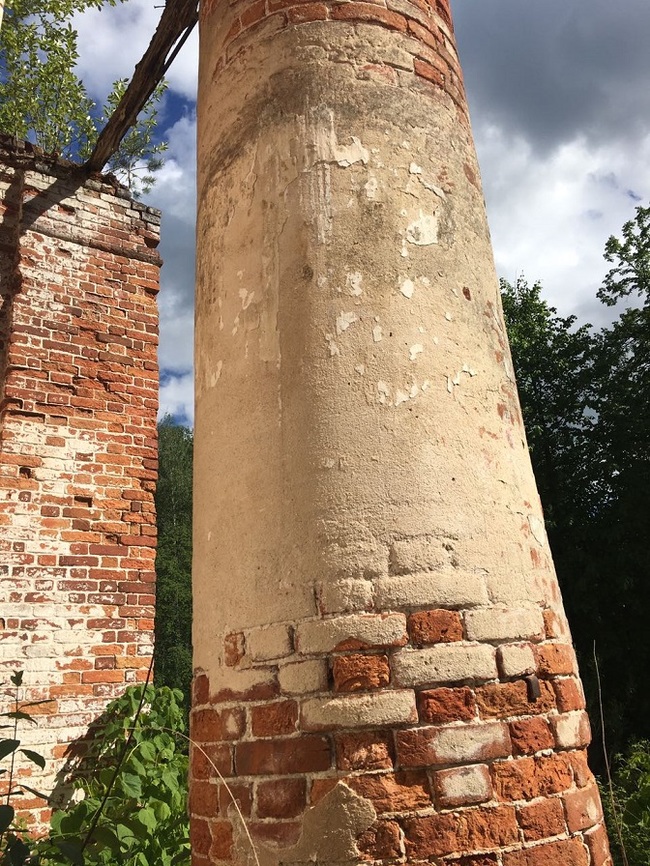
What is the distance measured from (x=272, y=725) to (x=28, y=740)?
310 cm

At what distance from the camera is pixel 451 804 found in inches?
63.8

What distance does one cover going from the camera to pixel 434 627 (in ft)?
5.76

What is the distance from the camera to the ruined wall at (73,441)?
441 centimetres

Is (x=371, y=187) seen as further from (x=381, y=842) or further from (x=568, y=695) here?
(x=381, y=842)

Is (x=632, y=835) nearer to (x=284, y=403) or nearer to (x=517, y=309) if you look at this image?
(x=284, y=403)

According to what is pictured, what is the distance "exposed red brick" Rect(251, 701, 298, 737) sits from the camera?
174 cm

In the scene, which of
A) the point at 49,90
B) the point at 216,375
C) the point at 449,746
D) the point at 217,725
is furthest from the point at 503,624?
the point at 49,90

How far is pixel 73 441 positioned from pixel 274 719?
11.6 feet

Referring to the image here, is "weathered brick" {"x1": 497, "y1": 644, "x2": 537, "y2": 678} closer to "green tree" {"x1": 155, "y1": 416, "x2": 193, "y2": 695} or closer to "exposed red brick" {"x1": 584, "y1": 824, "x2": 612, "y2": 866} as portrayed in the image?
"exposed red brick" {"x1": 584, "y1": 824, "x2": 612, "y2": 866}

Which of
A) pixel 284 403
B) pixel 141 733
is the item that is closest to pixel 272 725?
pixel 284 403

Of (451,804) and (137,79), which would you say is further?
(137,79)

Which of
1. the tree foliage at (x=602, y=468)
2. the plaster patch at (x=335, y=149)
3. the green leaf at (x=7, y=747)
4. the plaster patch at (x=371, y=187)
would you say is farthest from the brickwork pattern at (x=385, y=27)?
the tree foliage at (x=602, y=468)

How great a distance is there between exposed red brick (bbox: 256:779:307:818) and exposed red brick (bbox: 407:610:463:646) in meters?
0.43

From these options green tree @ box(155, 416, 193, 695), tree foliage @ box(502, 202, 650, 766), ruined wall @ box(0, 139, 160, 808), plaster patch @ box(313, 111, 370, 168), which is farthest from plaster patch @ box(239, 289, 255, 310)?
green tree @ box(155, 416, 193, 695)
